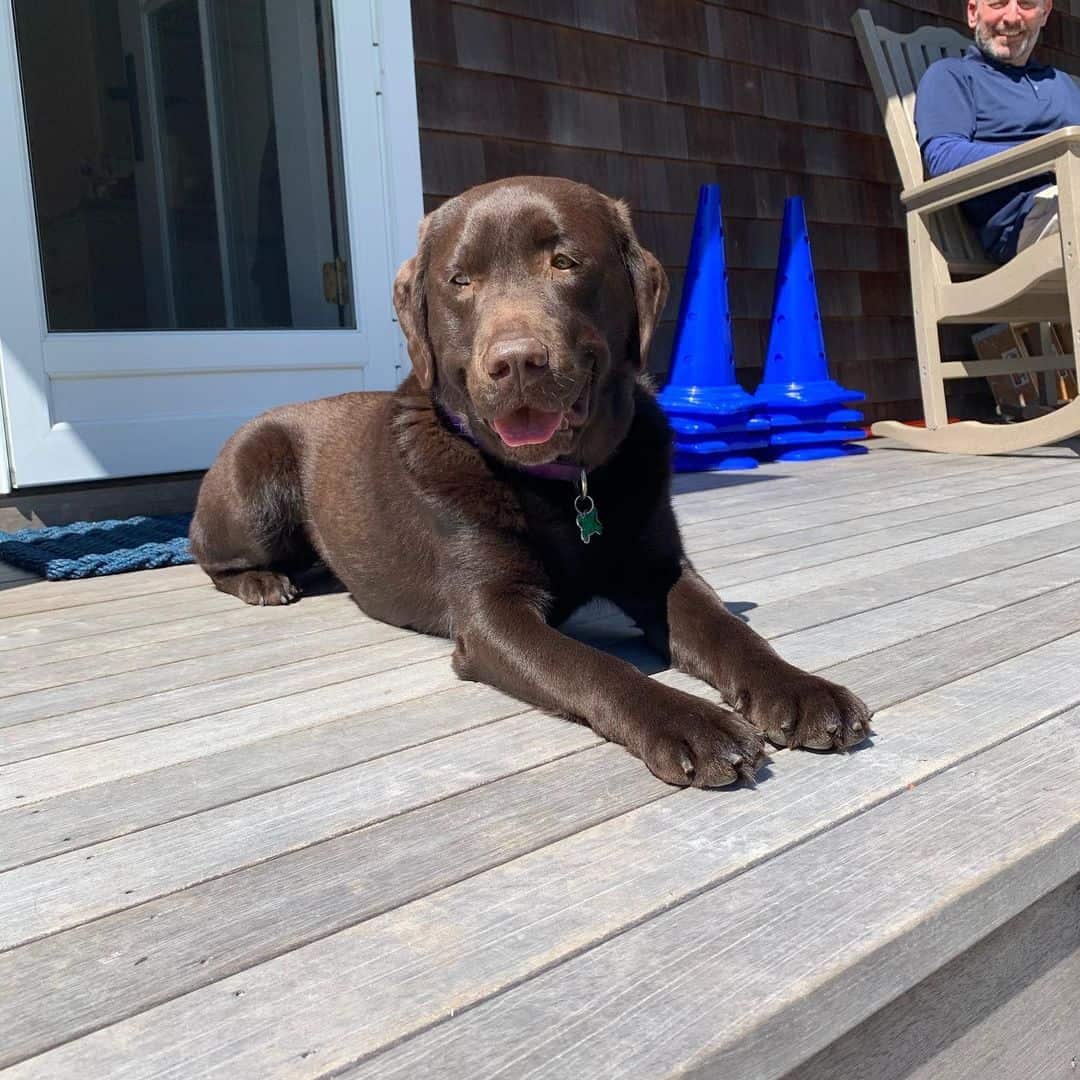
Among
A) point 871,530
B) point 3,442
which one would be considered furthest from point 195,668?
point 871,530

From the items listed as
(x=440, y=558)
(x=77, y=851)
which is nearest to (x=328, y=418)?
(x=440, y=558)

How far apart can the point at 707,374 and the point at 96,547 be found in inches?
104

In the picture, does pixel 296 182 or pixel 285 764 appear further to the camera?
pixel 296 182

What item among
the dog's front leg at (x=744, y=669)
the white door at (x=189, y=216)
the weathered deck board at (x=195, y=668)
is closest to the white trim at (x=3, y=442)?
the white door at (x=189, y=216)

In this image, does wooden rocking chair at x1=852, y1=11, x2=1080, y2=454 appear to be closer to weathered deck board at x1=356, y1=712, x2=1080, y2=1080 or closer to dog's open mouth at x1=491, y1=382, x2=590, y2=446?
dog's open mouth at x1=491, y1=382, x2=590, y2=446

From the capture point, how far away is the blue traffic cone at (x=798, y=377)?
A: 5098mm

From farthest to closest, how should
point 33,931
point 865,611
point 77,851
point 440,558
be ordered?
point 865,611 < point 440,558 < point 77,851 < point 33,931

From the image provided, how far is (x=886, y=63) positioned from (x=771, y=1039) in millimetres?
5186

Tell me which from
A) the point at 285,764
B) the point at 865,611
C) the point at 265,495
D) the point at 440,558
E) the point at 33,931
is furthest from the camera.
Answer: the point at 265,495

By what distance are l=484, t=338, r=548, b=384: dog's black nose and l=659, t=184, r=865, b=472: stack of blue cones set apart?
289 centimetres

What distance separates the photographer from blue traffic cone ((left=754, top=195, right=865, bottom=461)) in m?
5.10

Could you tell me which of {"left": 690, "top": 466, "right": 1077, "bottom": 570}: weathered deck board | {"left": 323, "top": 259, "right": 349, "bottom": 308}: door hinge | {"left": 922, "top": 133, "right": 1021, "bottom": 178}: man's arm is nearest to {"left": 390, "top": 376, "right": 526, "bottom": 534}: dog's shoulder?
{"left": 690, "top": 466, "right": 1077, "bottom": 570}: weathered deck board

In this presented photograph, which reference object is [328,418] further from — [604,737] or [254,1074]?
[254,1074]

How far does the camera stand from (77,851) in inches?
50.6
